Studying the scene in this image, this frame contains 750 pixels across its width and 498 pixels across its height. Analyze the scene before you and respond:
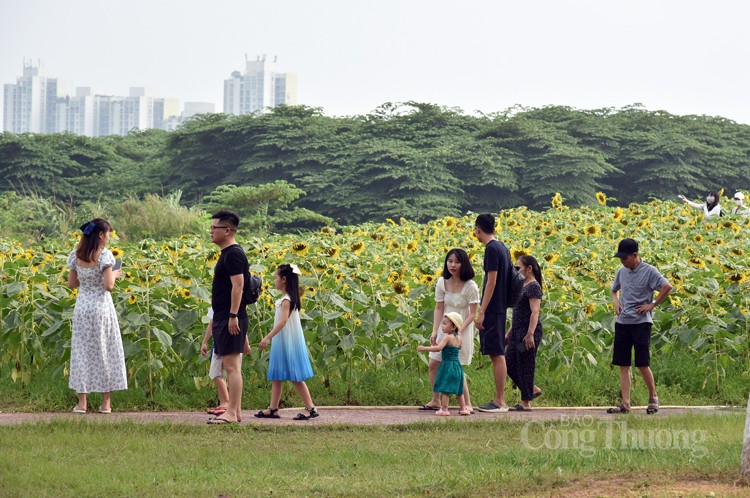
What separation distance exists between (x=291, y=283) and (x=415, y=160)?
22.8 m

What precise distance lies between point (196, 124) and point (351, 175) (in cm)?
677

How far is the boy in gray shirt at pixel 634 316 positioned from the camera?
316 inches

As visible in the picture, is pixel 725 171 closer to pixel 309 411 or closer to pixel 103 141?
pixel 103 141

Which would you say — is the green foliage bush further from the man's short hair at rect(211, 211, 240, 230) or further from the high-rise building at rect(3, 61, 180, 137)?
the high-rise building at rect(3, 61, 180, 137)

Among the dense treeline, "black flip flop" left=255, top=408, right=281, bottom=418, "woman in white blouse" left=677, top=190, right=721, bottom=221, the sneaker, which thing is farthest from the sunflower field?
the dense treeline

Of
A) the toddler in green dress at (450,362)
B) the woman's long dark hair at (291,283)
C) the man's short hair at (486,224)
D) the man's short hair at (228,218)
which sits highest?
the man's short hair at (486,224)

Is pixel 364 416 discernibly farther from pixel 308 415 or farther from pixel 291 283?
pixel 291 283

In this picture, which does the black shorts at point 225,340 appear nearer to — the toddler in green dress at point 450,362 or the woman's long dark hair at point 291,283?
the woman's long dark hair at point 291,283

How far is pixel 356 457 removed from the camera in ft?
20.7

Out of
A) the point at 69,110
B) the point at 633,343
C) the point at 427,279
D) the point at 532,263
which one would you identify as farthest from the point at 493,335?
the point at 69,110

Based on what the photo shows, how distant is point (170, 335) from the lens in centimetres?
845

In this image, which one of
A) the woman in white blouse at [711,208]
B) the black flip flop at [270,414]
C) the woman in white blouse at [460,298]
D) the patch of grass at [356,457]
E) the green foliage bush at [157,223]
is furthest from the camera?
the green foliage bush at [157,223]

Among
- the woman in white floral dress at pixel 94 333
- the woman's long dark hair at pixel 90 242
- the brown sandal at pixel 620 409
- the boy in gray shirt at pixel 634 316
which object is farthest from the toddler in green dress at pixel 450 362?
the woman's long dark hair at pixel 90 242

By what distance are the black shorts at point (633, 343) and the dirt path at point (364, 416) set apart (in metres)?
0.37
